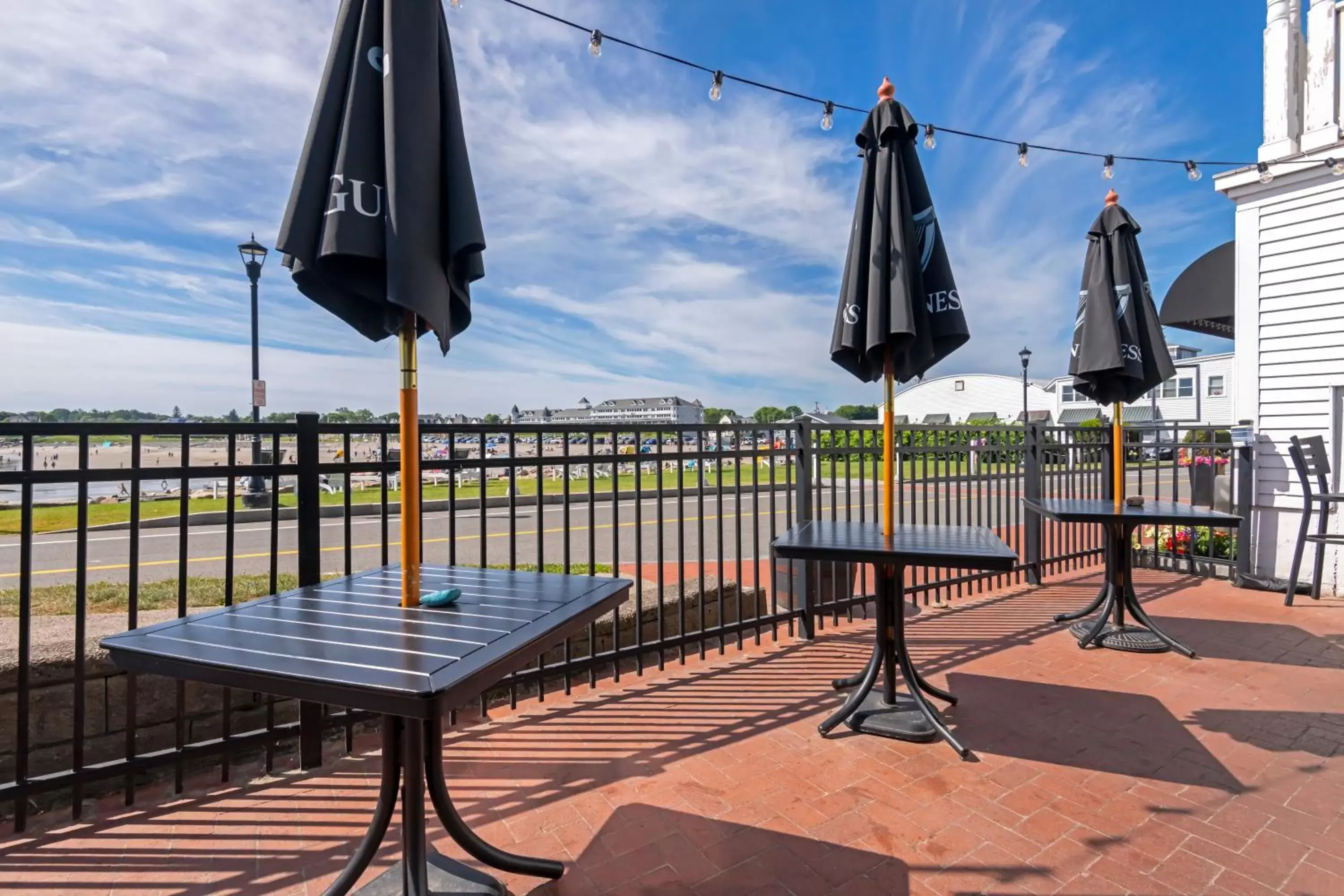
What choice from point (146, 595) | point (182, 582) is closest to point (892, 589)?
point (182, 582)

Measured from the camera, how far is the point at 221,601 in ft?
14.9

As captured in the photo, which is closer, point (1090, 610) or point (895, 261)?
point (895, 261)

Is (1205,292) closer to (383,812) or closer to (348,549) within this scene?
(348,549)

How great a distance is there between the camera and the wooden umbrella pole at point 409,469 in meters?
1.83

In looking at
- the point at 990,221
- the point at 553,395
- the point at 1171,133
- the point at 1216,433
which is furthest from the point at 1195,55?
the point at 553,395

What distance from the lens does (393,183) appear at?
163cm

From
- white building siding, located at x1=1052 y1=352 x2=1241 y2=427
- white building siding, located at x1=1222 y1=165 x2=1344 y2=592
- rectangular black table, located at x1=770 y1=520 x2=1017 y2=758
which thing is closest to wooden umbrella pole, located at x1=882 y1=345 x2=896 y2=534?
rectangular black table, located at x1=770 y1=520 x2=1017 y2=758

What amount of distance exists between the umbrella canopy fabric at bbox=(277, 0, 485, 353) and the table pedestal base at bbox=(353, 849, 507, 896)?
1601 millimetres

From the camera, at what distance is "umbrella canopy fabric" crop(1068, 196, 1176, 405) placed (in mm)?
4430

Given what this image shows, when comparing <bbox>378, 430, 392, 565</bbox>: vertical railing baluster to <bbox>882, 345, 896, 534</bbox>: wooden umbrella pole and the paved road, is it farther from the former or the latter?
the paved road

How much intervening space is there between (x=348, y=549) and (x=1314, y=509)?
26.9 feet

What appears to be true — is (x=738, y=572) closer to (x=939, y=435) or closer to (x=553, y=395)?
(x=939, y=435)

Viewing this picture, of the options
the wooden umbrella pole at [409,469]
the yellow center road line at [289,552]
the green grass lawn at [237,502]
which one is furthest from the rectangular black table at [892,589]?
the green grass lawn at [237,502]

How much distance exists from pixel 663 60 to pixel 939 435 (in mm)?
3973
